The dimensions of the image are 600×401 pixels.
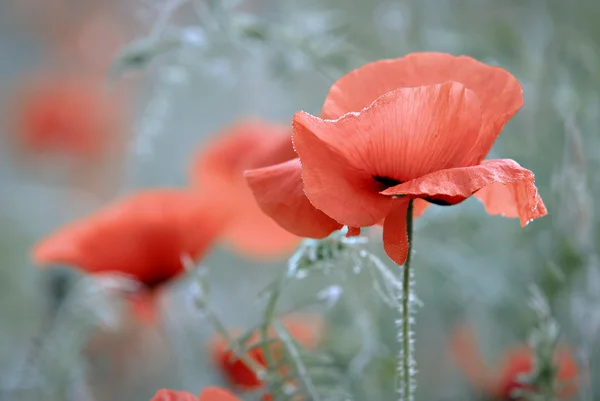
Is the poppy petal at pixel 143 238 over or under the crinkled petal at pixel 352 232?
over

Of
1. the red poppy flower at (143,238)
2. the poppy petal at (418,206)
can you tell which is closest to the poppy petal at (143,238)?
the red poppy flower at (143,238)

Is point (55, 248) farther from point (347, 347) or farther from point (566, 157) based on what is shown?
point (566, 157)

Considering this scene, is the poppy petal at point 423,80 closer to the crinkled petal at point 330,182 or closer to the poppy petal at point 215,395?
the crinkled petal at point 330,182

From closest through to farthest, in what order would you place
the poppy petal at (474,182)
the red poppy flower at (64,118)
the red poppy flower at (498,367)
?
the poppy petal at (474,182) → the red poppy flower at (498,367) → the red poppy flower at (64,118)

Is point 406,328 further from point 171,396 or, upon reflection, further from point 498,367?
point 498,367

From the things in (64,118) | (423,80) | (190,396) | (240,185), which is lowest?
(190,396)

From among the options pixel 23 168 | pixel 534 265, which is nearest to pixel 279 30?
pixel 534 265

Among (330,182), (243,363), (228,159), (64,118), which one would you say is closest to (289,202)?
(330,182)
